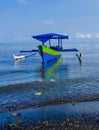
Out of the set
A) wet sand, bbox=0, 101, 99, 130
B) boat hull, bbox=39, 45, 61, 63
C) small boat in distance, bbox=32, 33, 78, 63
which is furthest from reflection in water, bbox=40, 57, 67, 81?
wet sand, bbox=0, 101, 99, 130

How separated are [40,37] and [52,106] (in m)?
33.8

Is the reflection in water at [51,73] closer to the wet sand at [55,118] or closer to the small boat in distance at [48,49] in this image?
the small boat in distance at [48,49]

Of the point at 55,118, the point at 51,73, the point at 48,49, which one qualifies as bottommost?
the point at 51,73

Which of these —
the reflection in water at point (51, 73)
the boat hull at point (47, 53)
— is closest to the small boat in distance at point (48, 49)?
the boat hull at point (47, 53)

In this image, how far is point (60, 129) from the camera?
1173 cm

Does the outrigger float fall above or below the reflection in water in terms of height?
above

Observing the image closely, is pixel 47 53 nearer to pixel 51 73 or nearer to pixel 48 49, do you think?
pixel 48 49

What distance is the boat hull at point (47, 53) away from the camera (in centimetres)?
4856

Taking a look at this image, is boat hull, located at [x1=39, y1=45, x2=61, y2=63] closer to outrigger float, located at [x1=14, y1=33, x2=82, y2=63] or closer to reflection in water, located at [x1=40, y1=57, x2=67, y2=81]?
outrigger float, located at [x1=14, y1=33, x2=82, y2=63]

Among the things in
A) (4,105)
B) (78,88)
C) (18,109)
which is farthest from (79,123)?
(78,88)

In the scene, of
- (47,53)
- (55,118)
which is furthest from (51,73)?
(55,118)

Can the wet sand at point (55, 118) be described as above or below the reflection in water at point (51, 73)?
above

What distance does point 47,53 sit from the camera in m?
50.0

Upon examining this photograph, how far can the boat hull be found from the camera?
48.6 metres
